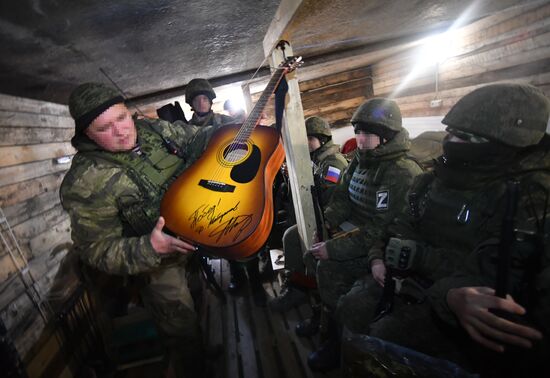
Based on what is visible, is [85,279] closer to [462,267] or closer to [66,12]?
[66,12]

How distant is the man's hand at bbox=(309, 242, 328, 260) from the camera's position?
2.67 metres

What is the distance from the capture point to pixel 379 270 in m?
2.25

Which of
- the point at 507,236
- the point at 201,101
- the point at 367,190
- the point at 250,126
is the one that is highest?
the point at 201,101

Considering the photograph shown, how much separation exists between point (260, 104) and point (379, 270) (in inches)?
67.5

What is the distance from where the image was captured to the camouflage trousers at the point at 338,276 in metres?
2.66

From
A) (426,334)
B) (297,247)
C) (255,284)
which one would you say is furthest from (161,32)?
(255,284)

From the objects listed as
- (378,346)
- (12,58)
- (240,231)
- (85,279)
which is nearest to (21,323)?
(85,279)

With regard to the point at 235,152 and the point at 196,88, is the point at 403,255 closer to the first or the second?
the point at 235,152

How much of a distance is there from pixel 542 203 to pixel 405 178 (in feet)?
3.54

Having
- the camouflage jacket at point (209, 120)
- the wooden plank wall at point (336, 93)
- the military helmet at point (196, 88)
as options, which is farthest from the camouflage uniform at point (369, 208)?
the wooden plank wall at point (336, 93)

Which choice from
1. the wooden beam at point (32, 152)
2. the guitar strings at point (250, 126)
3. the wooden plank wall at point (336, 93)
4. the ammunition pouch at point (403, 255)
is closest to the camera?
the ammunition pouch at point (403, 255)

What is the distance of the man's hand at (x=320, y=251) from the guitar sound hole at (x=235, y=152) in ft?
4.12

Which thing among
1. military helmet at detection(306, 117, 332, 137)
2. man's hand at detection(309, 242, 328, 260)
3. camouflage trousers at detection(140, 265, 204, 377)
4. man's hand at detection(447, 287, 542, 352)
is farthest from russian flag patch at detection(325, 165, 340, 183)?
man's hand at detection(447, 287, 542, 352)

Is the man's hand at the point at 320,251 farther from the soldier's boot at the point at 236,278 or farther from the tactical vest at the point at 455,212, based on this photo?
the soldier's boot at the point at 236,278
